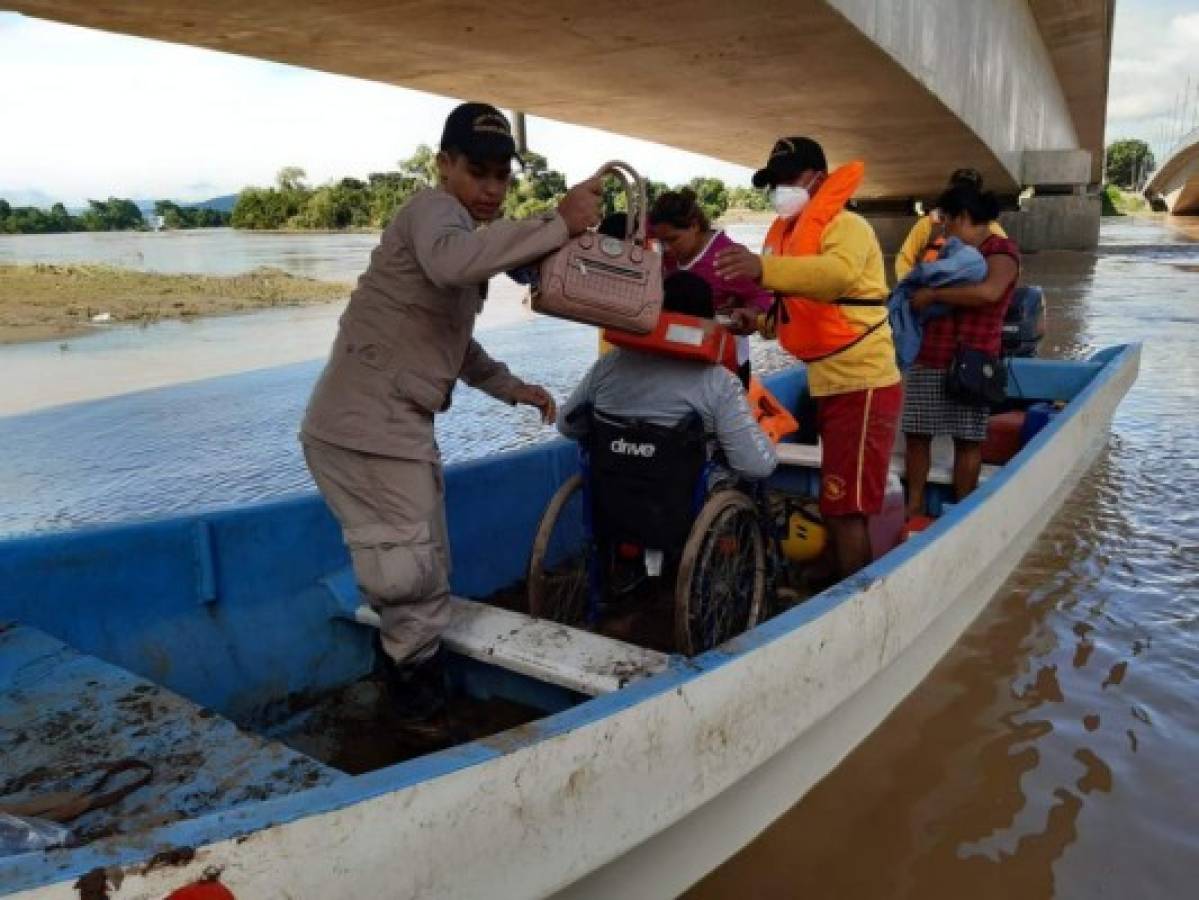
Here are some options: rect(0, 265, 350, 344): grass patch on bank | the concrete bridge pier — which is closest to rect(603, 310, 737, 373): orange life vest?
rect(0, 265, 350, 344): grass patch on bank

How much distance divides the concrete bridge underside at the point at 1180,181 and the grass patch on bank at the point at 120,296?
35.7 metres

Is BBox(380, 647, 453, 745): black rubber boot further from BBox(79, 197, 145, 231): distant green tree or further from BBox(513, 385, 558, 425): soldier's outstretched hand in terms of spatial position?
BBox(79, 197, 145, 231): distant green tree

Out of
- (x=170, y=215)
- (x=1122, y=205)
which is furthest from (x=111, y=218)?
(x=1122, y=205)

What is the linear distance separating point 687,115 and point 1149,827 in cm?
1165

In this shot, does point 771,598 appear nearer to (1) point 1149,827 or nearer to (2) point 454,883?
(1) point 1149,827

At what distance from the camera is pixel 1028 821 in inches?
110

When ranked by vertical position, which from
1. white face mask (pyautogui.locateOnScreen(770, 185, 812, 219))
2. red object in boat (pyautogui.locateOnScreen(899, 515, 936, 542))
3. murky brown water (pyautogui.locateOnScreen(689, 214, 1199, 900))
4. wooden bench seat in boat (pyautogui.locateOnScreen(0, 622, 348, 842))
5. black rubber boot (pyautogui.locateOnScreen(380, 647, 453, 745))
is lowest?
murky brown water (pyautogui.locateOnScreen(689, 214, 1199, 900))

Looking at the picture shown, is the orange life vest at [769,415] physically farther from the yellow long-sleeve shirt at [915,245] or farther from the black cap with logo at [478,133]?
the black cap with logo at [478,133]

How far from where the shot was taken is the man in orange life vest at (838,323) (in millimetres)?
3170

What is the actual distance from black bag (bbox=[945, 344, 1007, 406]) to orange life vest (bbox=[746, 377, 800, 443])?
2.72ft

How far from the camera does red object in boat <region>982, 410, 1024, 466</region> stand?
5.59 metres

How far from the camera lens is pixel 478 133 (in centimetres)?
226

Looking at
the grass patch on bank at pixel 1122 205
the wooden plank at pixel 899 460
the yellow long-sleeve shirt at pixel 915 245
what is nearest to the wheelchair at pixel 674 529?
the wooden plank at pixel 899 460

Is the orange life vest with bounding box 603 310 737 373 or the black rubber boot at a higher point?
the orange life vest with bounding box 603 310 737 373
